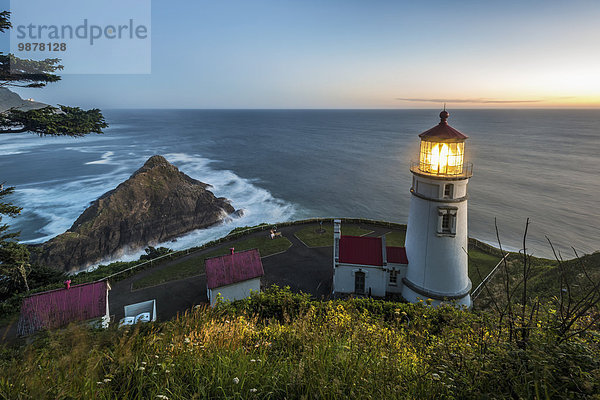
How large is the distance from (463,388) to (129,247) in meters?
35.0

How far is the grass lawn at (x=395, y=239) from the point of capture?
22812 mm

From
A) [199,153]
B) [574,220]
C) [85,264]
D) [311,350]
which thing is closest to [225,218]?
[85,264]

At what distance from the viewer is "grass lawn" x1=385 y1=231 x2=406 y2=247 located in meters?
22.8

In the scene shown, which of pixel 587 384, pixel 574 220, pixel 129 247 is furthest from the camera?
pixel 574 220

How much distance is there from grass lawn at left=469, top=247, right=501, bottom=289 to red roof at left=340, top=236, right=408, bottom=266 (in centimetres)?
607

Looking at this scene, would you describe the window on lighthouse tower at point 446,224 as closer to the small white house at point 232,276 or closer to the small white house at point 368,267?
the small white house at point 368,267

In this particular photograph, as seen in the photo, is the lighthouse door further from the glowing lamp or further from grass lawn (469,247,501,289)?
grass lawn (469,247,501,289)

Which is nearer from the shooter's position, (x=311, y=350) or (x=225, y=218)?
(x=311, y=350)

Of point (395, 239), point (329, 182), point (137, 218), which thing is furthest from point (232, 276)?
point (329, 182)

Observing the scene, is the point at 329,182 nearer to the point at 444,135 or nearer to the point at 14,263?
the point at 444,135

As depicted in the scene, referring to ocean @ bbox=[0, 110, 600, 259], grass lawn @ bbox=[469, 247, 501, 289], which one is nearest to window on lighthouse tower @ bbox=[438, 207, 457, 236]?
grass lawn @ bbox=[469, 247, 501, 289]

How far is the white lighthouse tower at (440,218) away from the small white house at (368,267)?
93 cm

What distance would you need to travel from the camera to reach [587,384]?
2.63 meters

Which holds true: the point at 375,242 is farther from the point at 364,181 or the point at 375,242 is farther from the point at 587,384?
the point at 364,181
